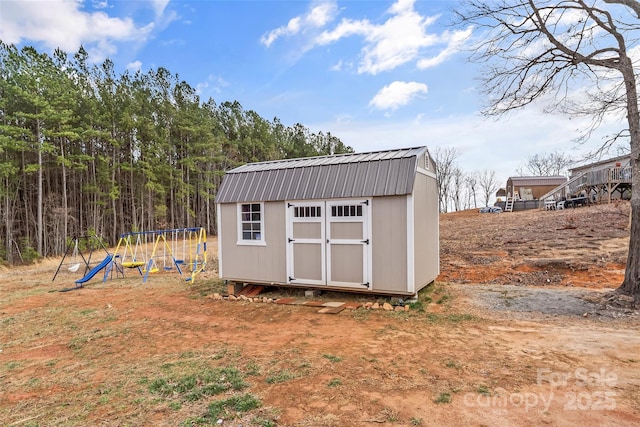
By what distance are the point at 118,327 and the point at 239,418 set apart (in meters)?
3.96

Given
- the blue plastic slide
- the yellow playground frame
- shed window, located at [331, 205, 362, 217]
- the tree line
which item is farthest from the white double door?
the tree line

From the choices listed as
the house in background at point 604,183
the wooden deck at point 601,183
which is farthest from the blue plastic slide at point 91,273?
the wooden deck at point 601,183

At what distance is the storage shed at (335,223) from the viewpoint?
592cm

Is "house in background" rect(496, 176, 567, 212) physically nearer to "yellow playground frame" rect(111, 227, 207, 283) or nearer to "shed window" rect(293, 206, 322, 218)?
"yellow playground frame" rect(111, 227, 207, 283)

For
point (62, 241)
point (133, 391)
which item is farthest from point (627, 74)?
point (62, 241)

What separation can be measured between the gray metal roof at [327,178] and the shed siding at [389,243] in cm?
26

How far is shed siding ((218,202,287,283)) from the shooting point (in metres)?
6.95

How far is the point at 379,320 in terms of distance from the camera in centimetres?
526

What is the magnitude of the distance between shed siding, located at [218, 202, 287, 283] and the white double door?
8.7 inches

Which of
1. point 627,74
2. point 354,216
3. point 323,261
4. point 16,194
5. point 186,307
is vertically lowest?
point 186,307

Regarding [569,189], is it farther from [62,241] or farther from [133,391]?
[62,241]

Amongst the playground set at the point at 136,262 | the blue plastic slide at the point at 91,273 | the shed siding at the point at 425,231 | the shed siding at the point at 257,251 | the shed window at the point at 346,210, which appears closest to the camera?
the shed siding at the point at 425,231

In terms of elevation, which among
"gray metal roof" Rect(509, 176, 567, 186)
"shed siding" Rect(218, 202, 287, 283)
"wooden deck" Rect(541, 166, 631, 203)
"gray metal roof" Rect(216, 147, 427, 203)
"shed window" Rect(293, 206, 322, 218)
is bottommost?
"shed siding" Rect(218, 202, 287, 283)

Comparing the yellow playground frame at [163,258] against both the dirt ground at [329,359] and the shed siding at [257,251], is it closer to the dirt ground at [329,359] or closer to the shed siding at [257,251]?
the shed siding at [257,251]
